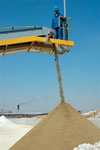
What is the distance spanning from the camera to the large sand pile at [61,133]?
5.05m

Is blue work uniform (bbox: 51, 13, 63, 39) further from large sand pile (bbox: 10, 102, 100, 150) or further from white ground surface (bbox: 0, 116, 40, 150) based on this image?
white ground surface (bbox: 0, 116, 40, 150)

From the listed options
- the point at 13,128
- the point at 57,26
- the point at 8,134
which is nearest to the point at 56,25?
the point at 57,26

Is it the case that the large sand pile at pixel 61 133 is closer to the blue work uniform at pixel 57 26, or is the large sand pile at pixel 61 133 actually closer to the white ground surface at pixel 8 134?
the white ground surface at pixel 8 134

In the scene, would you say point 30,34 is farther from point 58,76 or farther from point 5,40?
point 58,76

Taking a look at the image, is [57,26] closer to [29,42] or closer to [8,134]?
[29,42]

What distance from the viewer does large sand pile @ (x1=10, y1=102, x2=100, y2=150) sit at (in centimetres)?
505

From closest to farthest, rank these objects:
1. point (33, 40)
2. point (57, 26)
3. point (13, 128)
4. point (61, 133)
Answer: point (61, 133) → point (33, 40) → point (57, 26) → point (13, 128)

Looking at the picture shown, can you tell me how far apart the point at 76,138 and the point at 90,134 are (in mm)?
513

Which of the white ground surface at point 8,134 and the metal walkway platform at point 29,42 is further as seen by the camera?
the white ground surface at point 8,134

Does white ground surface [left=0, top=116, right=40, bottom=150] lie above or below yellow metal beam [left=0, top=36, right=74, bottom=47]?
below

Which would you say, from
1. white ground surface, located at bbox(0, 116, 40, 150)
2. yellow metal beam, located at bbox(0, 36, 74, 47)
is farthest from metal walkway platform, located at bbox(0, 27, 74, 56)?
white ground surface, located at bbox(0, 116, 40, 150)

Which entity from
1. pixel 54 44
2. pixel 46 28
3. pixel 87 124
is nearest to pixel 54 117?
pixel 87 124

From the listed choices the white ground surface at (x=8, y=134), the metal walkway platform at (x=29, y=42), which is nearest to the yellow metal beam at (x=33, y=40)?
the metal walkway platform at (x=29, y=42)

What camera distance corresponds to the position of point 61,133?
529cm
